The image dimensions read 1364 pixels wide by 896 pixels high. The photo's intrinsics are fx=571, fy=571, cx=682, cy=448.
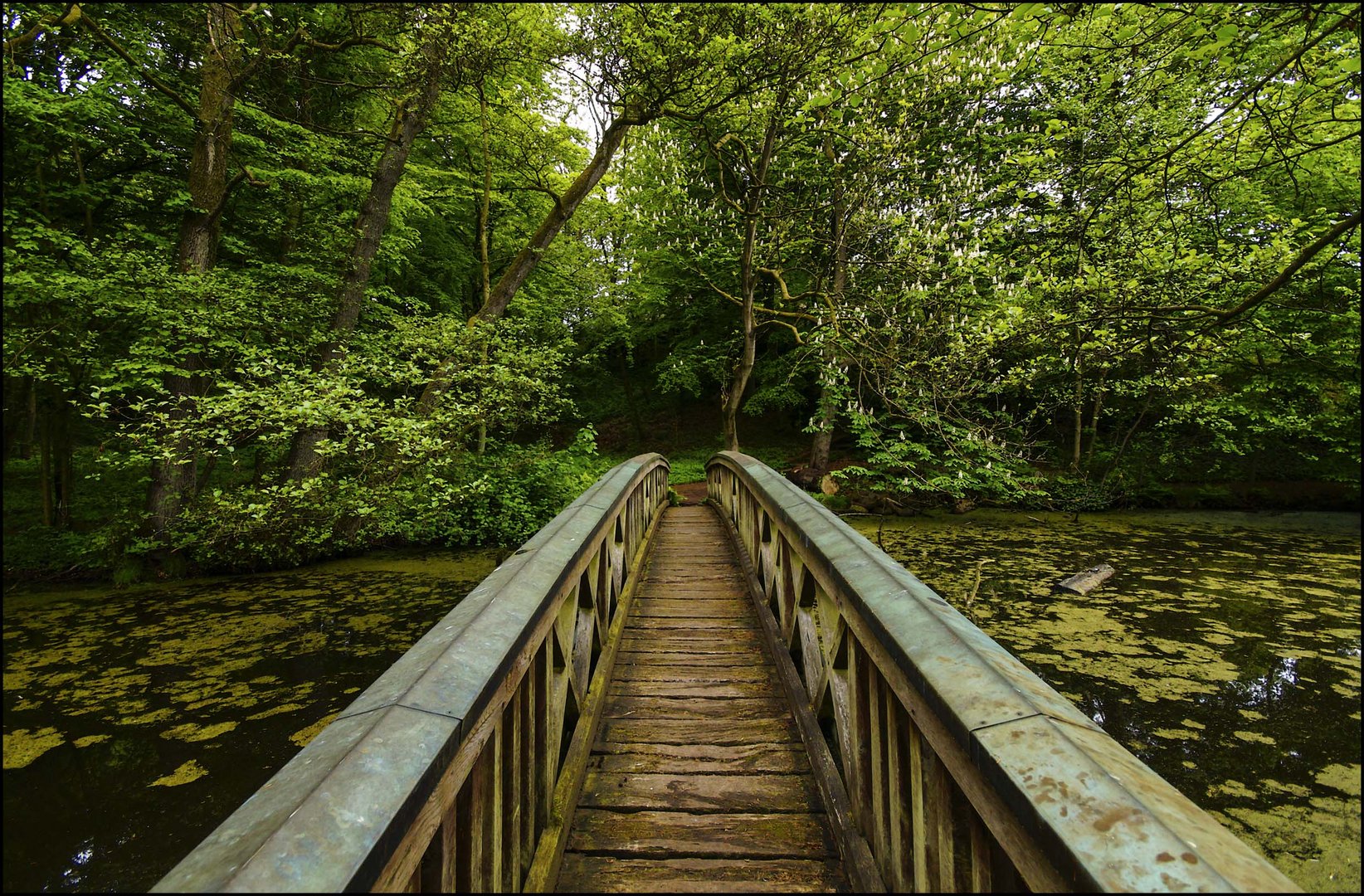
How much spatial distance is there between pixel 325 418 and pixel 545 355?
13.9ft

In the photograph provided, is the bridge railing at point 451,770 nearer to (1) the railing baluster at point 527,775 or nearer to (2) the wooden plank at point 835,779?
(1) the railing baluster at point 527,775

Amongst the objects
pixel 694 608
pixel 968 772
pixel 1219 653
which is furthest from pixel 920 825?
pixel 1219 653

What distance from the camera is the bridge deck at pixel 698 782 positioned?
71.4 inches

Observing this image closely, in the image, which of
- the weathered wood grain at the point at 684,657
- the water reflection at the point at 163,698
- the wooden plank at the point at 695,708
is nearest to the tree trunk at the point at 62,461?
the water reflection at the point at 163,698

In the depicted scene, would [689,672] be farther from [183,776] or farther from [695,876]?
[183,776]

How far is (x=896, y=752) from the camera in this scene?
1.56 metres

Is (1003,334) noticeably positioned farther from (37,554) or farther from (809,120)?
(37,554)

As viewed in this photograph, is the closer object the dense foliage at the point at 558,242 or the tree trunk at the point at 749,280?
the dense foliage at the point at 558,242

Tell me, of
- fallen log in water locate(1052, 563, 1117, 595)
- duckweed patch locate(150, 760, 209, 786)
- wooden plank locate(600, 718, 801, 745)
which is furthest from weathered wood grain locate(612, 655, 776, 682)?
fallen log in water locate(1052, 563, 1117, 595)

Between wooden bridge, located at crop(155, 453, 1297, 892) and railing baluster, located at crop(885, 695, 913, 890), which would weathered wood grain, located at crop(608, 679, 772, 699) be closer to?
wooden bridge, located at crop(155, 453, 1297, 892)

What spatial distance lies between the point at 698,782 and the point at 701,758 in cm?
16

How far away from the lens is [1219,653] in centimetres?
505

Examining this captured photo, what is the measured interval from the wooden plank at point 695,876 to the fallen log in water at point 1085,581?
6.32 meters

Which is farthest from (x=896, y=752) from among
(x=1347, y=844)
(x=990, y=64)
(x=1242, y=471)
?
(x=1242, y=471)
